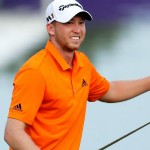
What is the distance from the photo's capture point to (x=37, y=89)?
1.52 metres

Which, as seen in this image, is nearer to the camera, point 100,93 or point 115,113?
point 100,93

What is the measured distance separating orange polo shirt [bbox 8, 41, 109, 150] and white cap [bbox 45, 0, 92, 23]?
9 centimetres

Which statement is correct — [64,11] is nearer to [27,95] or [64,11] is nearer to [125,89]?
[27,95]

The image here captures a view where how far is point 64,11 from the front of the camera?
1627 mm

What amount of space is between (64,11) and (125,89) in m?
0.52

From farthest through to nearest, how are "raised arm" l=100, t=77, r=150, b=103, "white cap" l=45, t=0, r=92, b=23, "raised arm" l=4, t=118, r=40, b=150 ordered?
"raised arm" l=100, t=77, r=150, b=103, "white cap" l=45, t=0, r=92, b=23, "raised arm" l=4, t=118, r=40, b=150

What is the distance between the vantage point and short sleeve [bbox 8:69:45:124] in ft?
4.95

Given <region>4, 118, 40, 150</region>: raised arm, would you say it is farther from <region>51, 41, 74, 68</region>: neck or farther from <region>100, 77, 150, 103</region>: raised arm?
<region>100, 77, 150, 103</region>: raised arm

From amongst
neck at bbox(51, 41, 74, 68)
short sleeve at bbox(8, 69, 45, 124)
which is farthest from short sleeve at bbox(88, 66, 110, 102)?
short sleeve at bbox(8, 69, 45, 124)

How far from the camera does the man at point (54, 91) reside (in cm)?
152

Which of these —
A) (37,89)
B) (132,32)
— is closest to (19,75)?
(37,89)

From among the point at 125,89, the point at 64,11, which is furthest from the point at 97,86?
the point at 64,11

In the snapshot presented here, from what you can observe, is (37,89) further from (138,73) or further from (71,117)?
(138,73)

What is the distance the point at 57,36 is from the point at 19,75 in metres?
0.20
